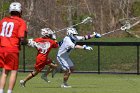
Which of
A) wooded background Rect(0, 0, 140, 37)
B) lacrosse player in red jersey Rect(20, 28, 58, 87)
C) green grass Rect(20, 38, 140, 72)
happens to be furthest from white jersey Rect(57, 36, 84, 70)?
wooded background Rect(0, 0, 140, 37)

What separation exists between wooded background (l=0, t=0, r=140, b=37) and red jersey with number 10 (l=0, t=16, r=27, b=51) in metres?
24.2

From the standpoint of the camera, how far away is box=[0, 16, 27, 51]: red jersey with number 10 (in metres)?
11.9

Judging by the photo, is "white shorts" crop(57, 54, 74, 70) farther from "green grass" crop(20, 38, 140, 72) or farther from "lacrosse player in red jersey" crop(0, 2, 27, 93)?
"green grass" crop(20, 38, 140, 72)

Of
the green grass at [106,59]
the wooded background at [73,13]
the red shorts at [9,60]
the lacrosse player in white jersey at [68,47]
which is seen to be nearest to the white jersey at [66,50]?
the lacrosse player in white jersey at [68,47]

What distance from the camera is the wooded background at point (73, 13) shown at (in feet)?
120

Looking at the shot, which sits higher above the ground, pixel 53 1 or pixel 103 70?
pixel 53 1

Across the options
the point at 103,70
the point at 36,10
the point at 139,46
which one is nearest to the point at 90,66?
the point at 103,70

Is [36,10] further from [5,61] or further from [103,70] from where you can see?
[5,61]

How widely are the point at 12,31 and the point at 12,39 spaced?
0.51 ft

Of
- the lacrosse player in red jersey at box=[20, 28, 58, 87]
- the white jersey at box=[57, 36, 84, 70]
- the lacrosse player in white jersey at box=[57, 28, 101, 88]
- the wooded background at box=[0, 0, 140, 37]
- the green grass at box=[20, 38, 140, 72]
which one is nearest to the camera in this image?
the lacrosse player in red jersey at box=[20, 28, 58, 87]

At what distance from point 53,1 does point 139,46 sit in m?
10.3

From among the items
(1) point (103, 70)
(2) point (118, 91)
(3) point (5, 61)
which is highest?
(3) point (5, 61)

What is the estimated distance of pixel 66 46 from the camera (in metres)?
19.2

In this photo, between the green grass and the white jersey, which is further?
the green grass
